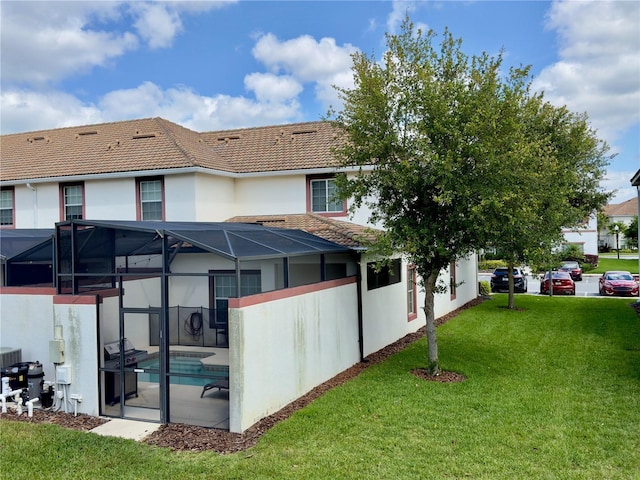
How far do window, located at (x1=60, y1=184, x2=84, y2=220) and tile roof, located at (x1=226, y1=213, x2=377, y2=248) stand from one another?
18.0 ft

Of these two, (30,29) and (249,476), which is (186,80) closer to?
(30,29)

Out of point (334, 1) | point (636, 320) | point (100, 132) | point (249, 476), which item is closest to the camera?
point (249, 476)

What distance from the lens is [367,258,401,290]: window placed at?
14.7 metres

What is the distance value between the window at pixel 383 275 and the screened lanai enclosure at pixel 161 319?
70.6 inches

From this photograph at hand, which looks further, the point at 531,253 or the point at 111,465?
the point at 531,253

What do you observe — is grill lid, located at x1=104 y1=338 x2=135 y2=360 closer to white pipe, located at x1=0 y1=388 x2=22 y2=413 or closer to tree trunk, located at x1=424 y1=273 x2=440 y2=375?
white pipe, located at x1=0 y1=388 x2=22 y2=413

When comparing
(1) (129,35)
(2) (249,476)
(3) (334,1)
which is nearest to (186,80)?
(1) (129,35)

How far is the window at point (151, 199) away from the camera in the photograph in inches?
687

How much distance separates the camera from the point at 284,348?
991cm

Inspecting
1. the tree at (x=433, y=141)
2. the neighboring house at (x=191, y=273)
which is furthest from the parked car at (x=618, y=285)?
the tree at (x=433, y=141)

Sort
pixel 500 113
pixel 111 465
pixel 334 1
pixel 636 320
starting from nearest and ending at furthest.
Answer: pixel 111 465, pixel 500 113, pixel 334 1, pixel 636 320

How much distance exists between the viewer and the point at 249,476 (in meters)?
6.79

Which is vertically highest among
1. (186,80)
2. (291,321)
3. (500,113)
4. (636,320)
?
(186,80)

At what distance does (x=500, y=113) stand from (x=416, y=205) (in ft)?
8.85
